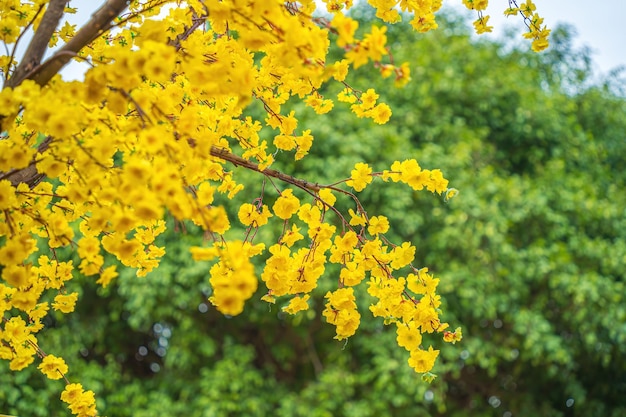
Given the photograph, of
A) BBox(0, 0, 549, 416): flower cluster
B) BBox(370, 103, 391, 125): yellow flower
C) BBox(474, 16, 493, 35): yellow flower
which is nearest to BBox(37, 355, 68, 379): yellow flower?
BBox(0, 0, 549, 416): flower cluster

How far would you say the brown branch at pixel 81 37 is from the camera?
1171mm

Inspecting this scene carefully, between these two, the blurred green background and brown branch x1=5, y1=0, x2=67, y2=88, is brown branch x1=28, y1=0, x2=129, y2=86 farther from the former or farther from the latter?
the blurred green background

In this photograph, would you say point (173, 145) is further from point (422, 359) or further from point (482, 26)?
point (482, 26)

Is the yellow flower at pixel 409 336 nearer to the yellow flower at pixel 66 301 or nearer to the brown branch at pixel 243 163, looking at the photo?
the brown branch at pixel 243 163

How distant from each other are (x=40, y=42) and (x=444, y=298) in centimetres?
318

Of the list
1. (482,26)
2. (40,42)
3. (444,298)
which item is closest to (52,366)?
(40,42)

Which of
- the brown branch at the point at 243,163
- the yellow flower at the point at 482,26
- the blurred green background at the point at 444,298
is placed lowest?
the blurred green background at the point at 444,298

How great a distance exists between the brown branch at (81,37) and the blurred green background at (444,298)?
8.37ft

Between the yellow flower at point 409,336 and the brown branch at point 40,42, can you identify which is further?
the yellow flower at point 409,336

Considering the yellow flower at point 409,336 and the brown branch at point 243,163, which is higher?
the brown branch at point 243,163

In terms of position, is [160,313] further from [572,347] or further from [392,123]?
[572,347]

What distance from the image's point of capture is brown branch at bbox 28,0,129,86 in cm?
117

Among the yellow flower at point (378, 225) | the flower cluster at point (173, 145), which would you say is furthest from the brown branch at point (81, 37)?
the yellow flower at point (378, 225)

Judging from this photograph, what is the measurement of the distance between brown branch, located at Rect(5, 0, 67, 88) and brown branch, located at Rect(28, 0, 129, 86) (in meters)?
0.03
